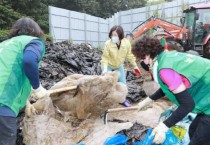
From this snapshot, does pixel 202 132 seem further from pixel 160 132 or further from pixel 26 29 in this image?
pixel 26 29

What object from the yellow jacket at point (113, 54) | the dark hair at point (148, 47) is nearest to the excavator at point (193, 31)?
the yellow jacket at point (113, 54)

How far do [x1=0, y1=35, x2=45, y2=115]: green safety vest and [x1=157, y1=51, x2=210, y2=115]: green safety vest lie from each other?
1.01 m

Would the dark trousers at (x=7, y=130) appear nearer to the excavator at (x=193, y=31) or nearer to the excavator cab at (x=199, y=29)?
the excavator at (x=193, y=31)

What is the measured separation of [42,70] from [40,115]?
8.92 feet

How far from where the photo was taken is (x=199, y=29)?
30.0 feet

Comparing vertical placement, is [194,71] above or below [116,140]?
above

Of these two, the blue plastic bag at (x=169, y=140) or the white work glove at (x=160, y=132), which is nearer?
the white work glove at (x=160, y=132)

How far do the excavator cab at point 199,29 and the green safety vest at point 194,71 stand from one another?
7.03 metres

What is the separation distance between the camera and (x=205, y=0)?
14.4m

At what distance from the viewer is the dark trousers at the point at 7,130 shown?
206cm

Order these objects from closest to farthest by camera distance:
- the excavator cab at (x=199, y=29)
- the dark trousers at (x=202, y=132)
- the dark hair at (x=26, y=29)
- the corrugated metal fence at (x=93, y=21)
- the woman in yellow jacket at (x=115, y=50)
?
the dark trousers at (x=202, y=132), the dark hair at (x=26, y=29), the woman in yellow jacket at (x=115, y=50), the excavator cab at (x=199, y=29), the corrugated metal fence at (x=93, y=21)

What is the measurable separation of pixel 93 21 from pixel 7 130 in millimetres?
14304

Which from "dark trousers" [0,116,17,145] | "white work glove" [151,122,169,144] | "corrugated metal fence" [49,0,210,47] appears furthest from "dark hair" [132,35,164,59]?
"corrugated metal fence" [49,0,210,47]

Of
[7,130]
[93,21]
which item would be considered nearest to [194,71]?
[7,130]
